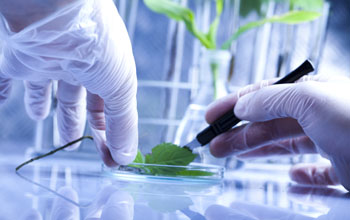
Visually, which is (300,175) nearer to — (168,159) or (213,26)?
(168,159)

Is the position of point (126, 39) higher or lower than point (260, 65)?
higher

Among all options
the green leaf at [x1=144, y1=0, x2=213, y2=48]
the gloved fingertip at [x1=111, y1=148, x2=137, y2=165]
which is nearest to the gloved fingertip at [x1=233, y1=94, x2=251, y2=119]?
the gloved fingertip at [x1=111, y1=148, x2=137, y2=165]

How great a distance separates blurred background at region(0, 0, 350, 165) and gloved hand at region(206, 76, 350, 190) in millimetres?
402

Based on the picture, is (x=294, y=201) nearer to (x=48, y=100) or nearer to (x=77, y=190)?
(x=77, y=190)

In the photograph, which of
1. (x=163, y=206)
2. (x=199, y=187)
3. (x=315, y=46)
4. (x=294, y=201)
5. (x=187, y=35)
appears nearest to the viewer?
(x=163, y=206)

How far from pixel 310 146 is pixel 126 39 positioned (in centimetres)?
55

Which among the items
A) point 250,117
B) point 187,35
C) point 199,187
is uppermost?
point 187,35

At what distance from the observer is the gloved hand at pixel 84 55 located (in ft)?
1.34

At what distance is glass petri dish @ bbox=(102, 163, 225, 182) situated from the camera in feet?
2.02

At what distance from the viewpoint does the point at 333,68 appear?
57.9 inches

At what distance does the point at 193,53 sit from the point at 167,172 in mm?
860

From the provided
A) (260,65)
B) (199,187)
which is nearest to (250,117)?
(199,187)

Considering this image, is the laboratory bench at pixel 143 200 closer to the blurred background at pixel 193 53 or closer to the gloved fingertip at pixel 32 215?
the gloved fingertip at pixel 32 215

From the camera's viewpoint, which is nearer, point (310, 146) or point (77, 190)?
point (77, 190)
